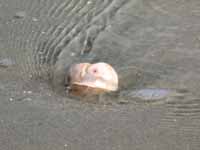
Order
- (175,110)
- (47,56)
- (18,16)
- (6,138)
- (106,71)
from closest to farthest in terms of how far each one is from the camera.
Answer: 1. (6,138)
2. (175,110)
3. (106,71)
4. (47,56)
5. (18,16)

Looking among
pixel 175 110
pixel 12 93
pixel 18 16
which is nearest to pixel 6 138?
pixel 12 93

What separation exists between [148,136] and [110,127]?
239mm

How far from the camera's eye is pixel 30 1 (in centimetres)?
546

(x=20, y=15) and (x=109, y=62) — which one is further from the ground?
(x=20, y=15)

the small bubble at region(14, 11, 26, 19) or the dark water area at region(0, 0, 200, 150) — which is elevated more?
the small bubble at region(14, 11, 26, 19)

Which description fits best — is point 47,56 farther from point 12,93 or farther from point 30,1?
point 30,1

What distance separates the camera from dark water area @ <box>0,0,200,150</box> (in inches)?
145

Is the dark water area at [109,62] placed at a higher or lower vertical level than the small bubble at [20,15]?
lower

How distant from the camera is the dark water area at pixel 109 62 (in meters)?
3.67

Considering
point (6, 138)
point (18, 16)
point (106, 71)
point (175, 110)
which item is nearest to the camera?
point (6, 138)

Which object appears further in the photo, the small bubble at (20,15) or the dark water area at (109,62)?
the small bubble at (20,15)

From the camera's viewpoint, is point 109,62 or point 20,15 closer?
point 109,62

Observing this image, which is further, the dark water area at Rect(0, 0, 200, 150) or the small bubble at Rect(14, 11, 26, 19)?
the small bubble at Rect(14, 11, 26, 19)

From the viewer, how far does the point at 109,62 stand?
4.58 m
